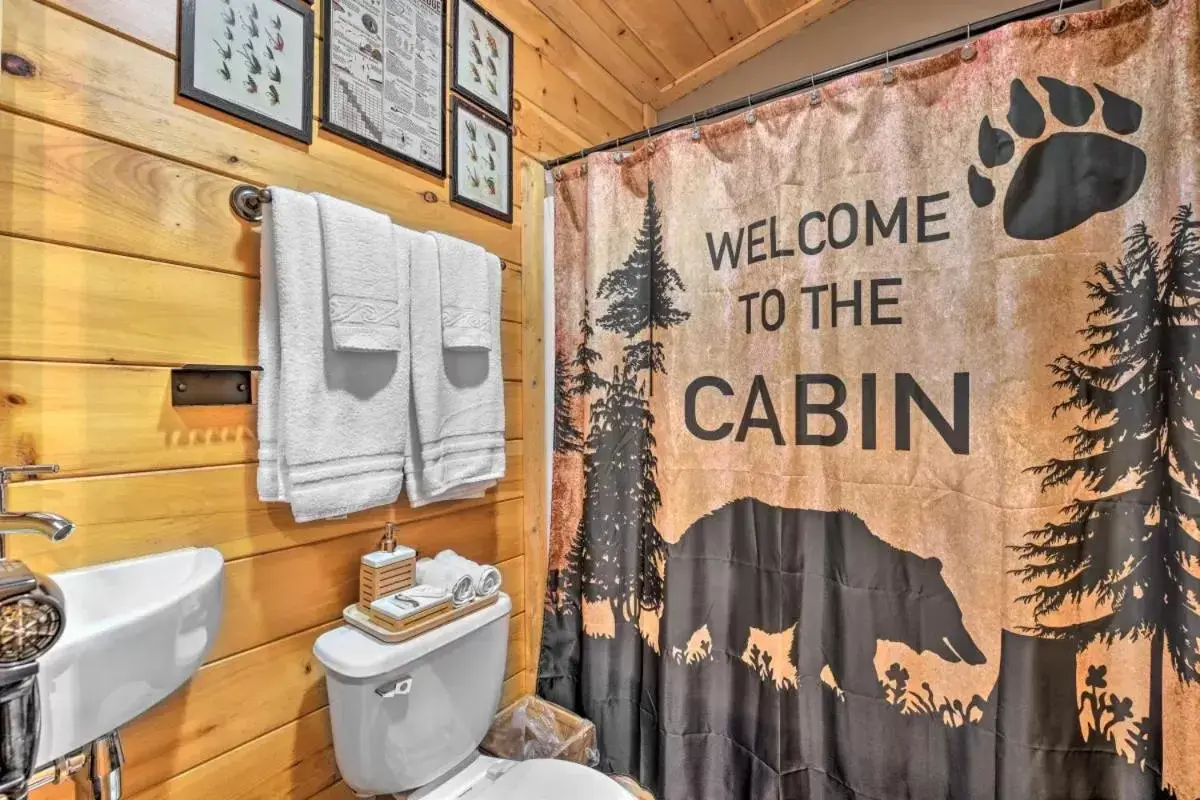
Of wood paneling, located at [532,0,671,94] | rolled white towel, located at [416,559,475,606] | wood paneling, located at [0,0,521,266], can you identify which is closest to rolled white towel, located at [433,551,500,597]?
rolled white towel, located at [416,559,475,606]

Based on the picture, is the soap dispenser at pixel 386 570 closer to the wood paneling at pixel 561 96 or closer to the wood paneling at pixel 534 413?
the wood paneling at pixel 534 413

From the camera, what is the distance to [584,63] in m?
1.77

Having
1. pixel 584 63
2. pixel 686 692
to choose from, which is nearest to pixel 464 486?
pixel 686 692

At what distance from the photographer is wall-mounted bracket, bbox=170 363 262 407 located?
0.90m

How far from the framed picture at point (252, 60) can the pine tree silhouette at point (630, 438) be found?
2.65 ft

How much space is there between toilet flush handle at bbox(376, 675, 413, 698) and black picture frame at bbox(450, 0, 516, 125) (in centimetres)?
139

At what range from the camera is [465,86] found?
138cm

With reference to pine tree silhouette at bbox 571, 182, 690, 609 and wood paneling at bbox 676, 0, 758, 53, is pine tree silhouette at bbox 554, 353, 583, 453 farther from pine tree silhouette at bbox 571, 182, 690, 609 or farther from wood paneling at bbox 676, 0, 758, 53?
wood paneling at bbox 676, 0, 758, 53

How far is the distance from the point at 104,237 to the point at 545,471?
1.11 meters

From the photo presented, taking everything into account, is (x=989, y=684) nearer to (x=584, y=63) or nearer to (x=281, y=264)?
→ (x=281, y=264)

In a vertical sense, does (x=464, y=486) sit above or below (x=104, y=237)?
below

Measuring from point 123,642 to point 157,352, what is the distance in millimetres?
472

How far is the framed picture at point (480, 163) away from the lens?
1368 mm

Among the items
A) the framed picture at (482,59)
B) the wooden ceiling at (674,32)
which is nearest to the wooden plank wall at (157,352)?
the framed picture at (482,59)
